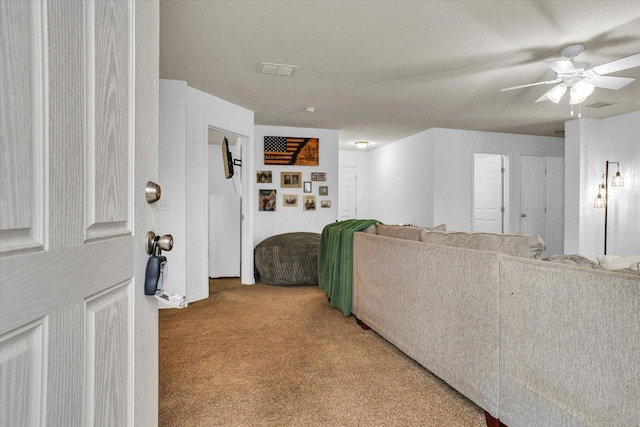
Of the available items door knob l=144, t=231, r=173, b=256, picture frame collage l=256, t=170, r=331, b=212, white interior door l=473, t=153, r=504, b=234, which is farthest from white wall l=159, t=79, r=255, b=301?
white interior door l=473, t=153, r=504, b=234

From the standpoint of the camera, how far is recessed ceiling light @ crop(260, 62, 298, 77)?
3.57m

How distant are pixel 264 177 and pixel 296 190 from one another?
1.86ft

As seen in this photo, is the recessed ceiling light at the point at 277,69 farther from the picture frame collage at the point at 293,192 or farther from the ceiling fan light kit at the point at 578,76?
the picture frame collage at the point at 293,192

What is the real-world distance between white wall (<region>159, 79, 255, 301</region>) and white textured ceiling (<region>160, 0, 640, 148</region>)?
8.2 inches

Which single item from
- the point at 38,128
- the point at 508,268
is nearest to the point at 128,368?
the point at 38,128

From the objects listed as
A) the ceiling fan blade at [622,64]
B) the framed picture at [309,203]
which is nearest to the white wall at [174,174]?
the framed picture at [309,203]

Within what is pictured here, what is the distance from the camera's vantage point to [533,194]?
689 cm

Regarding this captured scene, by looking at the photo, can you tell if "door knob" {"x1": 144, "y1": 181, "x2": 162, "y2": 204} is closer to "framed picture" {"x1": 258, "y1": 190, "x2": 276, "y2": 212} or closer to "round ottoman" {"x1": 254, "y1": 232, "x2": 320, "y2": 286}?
"round ottoman" {"x1": 254, "y1": 232, "x2": 320, "y2": 286}

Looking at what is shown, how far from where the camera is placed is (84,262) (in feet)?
2.21

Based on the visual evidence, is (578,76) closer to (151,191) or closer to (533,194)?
(151,191)

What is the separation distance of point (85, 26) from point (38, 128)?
259 millimetres

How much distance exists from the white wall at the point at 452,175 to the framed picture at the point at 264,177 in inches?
104

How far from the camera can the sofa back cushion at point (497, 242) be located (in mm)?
1616

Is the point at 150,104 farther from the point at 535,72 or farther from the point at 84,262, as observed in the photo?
the point at 535,72
